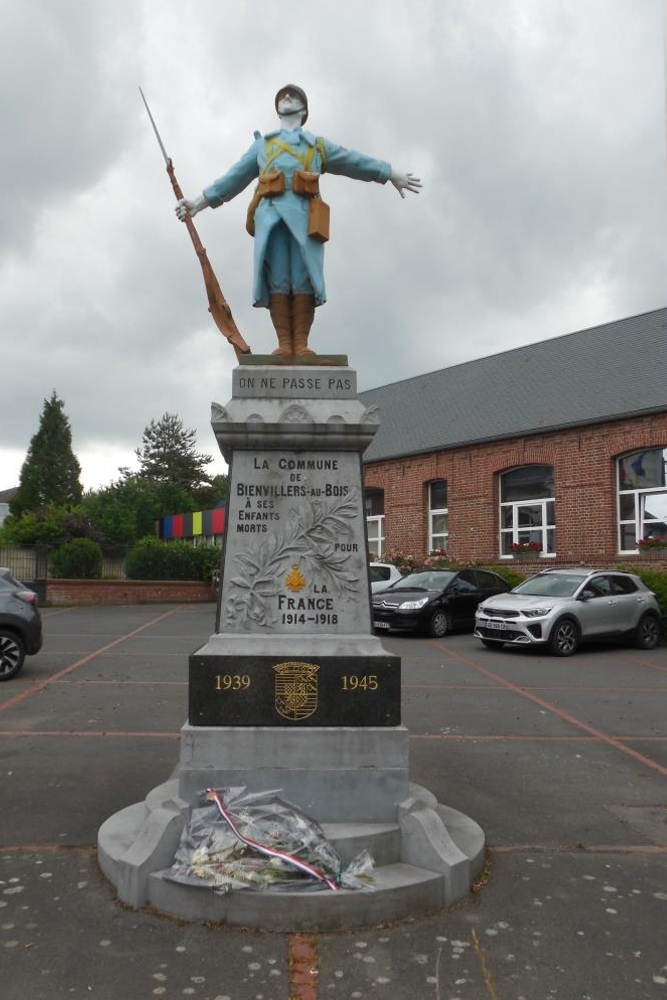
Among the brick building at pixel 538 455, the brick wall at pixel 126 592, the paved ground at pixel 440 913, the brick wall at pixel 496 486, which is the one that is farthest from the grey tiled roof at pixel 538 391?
the paved ground at pixel 440 913

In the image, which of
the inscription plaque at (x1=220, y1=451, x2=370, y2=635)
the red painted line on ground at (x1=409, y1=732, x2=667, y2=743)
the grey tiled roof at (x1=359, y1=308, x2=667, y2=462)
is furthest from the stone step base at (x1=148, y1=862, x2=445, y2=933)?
the grey tiled roof at (x1=359, y1=308, x2=667, y2=462)

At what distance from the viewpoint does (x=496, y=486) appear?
23.3 m

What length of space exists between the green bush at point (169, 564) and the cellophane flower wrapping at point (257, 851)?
2447 centimetres

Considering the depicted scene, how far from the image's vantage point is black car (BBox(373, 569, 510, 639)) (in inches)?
662

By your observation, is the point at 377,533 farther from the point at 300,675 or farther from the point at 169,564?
the point at 300,675

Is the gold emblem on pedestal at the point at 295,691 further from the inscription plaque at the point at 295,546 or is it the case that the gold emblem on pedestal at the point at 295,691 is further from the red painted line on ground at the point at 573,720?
the red painted line on ground at the point at 573,720

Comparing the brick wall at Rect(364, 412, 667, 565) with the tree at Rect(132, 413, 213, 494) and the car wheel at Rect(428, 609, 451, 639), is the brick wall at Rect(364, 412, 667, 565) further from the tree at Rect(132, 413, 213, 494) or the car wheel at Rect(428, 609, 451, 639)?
the tree at Rect(132, 413, 213, 494)

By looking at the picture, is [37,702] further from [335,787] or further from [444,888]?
[444,888]

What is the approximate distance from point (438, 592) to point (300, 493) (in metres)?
13.1

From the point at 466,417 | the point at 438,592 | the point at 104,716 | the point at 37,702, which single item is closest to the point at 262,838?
the point at 104,716

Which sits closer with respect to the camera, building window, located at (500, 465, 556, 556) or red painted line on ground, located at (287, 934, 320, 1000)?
red painted line on ground, located at (287, 934, 320, 1000)

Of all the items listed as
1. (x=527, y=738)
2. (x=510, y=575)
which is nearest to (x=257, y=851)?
(x=527, y=738)

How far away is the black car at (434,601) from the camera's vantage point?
55.2 feet

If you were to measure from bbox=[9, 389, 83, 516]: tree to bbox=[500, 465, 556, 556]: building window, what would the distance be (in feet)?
153
